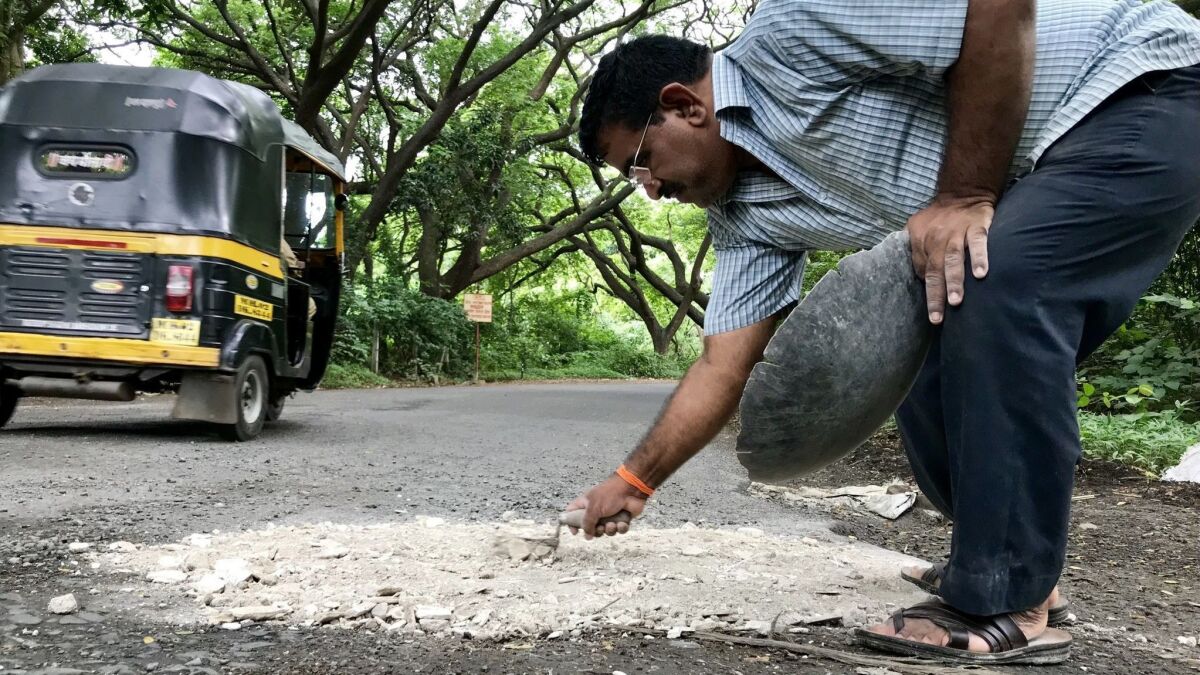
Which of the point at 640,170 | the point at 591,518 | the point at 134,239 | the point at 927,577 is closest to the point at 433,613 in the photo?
the point at 591,518

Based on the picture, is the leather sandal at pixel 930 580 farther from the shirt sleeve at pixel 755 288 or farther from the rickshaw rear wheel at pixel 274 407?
the rickshaw rear wheel at pixel 274 407

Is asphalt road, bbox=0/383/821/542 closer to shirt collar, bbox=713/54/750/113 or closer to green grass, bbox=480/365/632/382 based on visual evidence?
shirt collar, bbox=713/54/750/113

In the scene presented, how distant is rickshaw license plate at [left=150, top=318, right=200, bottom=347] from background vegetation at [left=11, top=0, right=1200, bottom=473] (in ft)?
18.7

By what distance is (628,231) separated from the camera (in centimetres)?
2589

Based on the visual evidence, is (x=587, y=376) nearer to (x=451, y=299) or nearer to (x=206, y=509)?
(x=451, y=299)

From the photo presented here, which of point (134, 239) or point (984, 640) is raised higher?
point (134, 239)

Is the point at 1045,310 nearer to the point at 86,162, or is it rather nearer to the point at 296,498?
the point at 296,498

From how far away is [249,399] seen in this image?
7.13 m

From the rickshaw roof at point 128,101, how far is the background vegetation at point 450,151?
17.9ft

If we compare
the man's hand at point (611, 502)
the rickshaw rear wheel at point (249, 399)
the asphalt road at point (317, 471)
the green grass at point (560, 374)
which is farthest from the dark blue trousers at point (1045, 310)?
the green grass at point (560, 374)

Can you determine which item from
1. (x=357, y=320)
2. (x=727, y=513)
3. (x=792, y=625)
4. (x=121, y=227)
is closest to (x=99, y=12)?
(x=357, y=320)

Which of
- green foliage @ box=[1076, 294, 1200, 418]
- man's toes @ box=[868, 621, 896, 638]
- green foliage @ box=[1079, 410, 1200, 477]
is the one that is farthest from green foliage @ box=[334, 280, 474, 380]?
man's toes @ box=[868, 621, 896, 638]

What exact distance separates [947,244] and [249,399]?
6230mm

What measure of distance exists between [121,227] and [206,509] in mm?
3337
